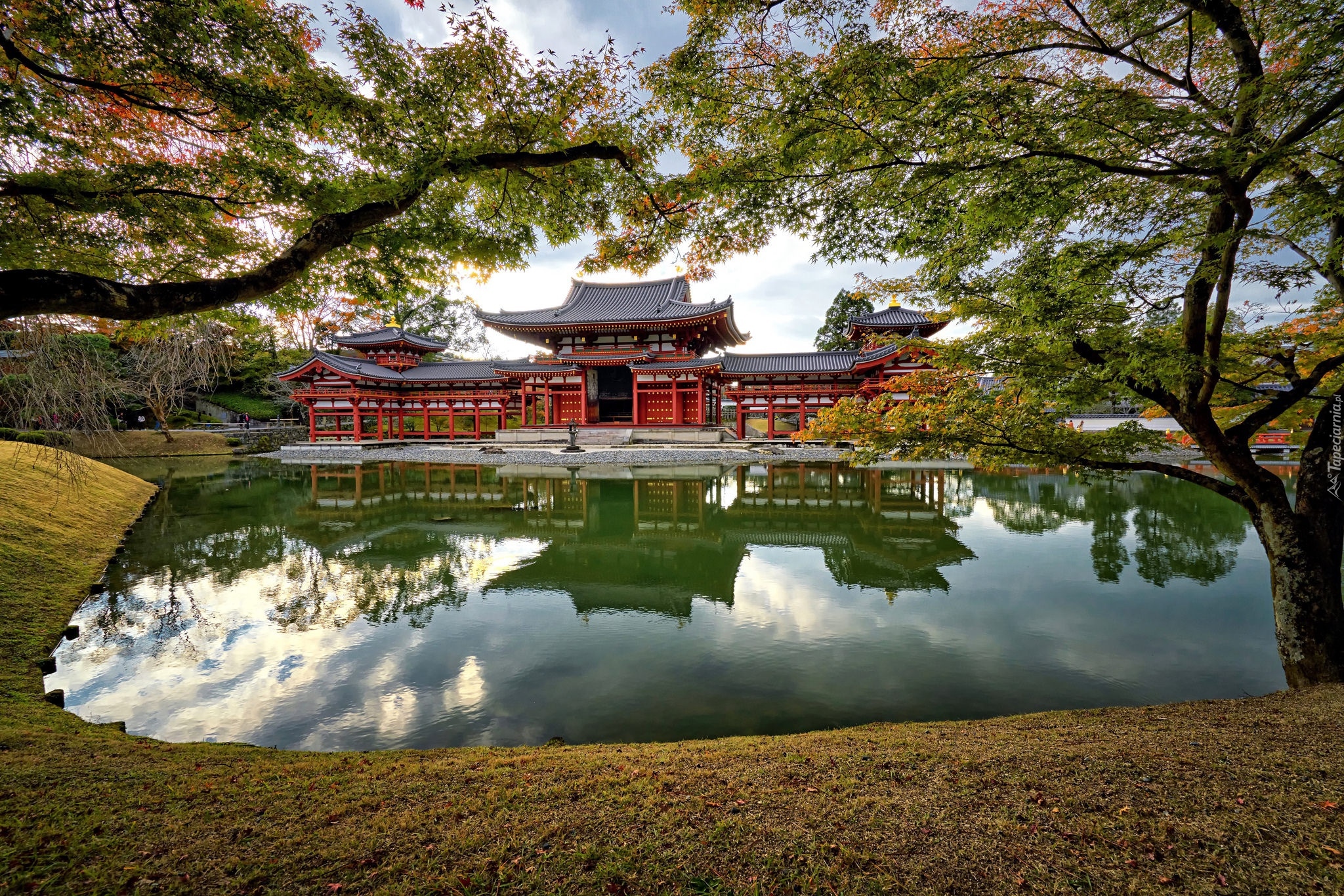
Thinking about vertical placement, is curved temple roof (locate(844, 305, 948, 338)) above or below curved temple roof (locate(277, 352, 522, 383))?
above

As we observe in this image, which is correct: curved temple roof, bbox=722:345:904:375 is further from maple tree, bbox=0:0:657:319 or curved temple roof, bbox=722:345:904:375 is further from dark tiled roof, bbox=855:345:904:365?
maple tree, bbox=0:0:657:319

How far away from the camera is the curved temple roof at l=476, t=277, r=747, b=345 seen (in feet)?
65.8

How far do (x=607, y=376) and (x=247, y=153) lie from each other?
65.2 feet

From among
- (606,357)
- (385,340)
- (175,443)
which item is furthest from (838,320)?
(175,443)

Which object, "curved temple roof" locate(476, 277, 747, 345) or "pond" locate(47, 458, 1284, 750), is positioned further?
"curved temple roof" locate(476, 277, 747, 345)

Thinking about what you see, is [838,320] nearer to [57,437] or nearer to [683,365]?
[683,365]

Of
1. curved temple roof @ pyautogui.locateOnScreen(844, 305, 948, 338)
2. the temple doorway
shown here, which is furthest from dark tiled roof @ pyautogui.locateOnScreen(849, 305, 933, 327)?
the temple doorway

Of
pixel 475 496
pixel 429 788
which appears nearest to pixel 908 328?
pixel 475 496

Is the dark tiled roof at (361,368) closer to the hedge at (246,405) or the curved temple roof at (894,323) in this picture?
the hedge at (246,405)

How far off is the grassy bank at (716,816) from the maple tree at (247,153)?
2.38 meters

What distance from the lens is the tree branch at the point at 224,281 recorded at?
2.30m

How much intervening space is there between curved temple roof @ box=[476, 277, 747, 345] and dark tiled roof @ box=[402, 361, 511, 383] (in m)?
2.63

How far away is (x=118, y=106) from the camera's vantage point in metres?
3.46

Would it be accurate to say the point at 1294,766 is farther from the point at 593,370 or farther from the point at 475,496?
the point at 593,370
